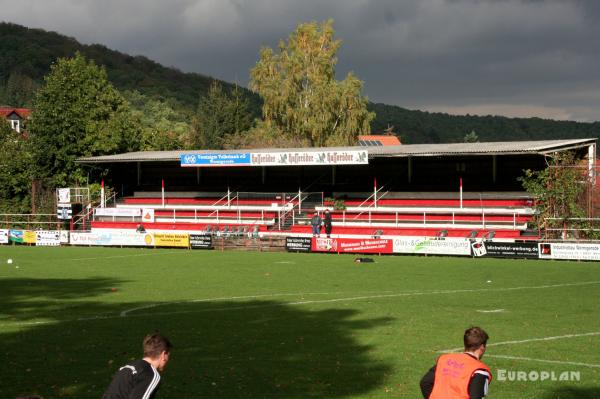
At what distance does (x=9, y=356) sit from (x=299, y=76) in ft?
221

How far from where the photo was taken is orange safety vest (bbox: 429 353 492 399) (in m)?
6.64

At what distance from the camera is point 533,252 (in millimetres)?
36562

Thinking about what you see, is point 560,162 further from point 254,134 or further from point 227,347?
point 254,134

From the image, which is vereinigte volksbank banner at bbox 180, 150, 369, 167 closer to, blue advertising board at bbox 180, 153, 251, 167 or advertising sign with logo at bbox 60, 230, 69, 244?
blue advertising board at bbox 180, 153, 251, 167

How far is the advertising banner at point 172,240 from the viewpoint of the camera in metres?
46.7

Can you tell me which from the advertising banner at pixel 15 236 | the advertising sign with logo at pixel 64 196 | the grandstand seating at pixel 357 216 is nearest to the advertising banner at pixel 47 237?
the advertising banner at pixel 15 236

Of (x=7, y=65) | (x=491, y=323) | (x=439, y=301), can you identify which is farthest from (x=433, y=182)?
(x=7, y=65)

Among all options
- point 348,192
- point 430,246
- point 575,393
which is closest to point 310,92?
point 348,192

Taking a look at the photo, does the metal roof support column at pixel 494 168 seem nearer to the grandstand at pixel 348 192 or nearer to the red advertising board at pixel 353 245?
the grandstand at pixel 348 192

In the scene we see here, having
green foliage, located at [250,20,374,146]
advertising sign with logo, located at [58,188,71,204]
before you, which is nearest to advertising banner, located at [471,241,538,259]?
advertising sign with logo, located at [58,188,71,204]

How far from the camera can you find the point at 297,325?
17.8 m

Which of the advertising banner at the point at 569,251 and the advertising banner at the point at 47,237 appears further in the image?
the advertising banner at the point at 47,237

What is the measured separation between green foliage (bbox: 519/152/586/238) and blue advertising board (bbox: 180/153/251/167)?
58.7ft

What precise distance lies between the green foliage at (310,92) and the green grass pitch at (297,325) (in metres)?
45.3
